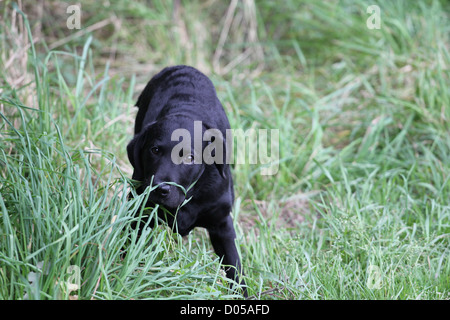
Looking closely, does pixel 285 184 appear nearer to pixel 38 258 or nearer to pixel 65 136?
pixel 65 136

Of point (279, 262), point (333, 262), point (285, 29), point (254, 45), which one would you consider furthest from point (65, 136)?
point (285, 29)

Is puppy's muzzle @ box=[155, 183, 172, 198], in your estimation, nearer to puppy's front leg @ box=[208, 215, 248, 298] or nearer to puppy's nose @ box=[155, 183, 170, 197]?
puppy's nose @ box=[155, 183, 170, 197]

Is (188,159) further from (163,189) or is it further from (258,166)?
(258,166)

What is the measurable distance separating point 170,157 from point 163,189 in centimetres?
19

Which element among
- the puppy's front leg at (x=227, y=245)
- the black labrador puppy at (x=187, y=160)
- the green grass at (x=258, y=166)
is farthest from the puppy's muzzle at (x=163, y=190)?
the puppy's front leg at (x=227, y=245)

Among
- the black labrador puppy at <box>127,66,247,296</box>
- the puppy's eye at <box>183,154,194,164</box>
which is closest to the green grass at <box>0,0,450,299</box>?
the black labrador puppy at <box>127,66,247,296</box>

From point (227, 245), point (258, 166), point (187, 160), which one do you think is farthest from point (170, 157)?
point (258, 166)

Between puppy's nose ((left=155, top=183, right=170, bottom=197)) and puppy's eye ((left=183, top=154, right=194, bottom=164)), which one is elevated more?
puppy's eye ((left=183, top=154, right=194, bottom=164))

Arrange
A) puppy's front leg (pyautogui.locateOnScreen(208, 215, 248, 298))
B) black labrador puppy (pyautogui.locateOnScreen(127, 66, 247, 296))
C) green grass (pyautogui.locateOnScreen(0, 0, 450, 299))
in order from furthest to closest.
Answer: puppy's front leg (pyautogui.locateOnScreen(208, 215, 248, 298)) → black labrador puppy (pyautogui.locateOnScreen(127, 66, 247, 296)) → green grass (pyautogui.locateOnScreen(0, 0, 450, 299))

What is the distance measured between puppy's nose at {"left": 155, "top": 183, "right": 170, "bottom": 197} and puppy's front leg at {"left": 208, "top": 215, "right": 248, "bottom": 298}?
56 centimetres

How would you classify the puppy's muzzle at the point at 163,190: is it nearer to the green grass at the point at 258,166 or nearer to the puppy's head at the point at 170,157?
the puppy's head at the point at 170,157

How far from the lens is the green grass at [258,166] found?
265 cm

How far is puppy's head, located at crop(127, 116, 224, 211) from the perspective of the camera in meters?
2.73

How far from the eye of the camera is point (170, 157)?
2793mm
